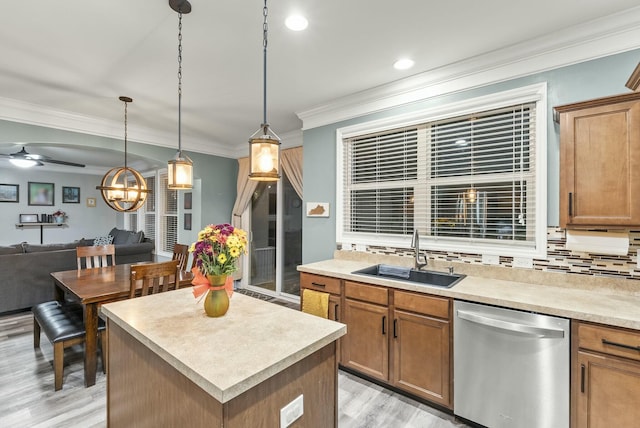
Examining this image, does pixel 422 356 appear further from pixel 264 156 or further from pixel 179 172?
pixel 179 172

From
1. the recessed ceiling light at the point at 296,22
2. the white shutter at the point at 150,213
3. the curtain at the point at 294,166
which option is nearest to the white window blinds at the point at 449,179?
the curtain at the point at 294,166

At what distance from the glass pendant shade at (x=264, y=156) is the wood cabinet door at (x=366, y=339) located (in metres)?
1.54

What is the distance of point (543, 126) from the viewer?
2.26 metres

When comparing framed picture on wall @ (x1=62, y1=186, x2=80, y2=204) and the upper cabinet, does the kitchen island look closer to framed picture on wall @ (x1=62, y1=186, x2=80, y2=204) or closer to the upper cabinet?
the upper cabinet

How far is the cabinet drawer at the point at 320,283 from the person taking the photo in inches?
107

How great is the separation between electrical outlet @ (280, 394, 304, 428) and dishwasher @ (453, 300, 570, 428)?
52.8 inches

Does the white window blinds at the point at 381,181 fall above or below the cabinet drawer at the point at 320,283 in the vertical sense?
above

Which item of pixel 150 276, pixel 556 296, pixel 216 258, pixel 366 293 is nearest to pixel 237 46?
pixel 216 258

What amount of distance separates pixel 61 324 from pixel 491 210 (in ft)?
12.8

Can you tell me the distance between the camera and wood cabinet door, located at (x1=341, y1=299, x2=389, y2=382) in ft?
7.97

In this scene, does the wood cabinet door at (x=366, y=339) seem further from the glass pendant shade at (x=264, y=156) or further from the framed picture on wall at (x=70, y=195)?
the framed picture on wall at (x=70, y=195)

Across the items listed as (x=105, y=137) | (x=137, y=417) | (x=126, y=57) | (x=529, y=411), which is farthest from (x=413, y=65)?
(x=105, y=137)

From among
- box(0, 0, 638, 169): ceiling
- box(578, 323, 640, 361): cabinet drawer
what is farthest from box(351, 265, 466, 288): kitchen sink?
box(0, 0, 638, 169): ceiling

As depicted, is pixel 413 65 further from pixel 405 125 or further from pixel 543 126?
pixel 543 126
